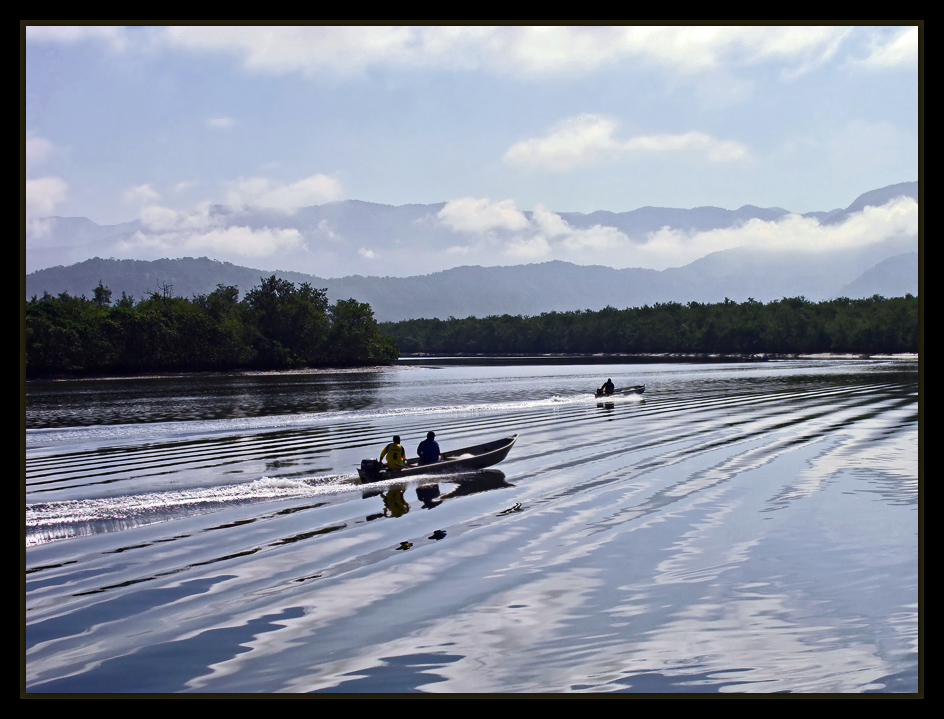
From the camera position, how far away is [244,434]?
4288cm

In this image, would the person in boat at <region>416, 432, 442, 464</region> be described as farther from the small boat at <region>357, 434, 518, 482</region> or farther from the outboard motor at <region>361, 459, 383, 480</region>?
the outboard motor at <region>361, 459, 383, 480</region>

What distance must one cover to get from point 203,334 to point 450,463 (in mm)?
106452

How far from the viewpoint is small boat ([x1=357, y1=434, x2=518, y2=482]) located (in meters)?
26.2

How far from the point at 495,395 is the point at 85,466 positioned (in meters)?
43.2

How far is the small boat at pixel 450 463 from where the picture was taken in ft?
86.0

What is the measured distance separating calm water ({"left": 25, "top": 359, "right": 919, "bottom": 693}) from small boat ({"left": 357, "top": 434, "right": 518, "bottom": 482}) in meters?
0.49

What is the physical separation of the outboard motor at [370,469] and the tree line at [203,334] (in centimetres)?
9878

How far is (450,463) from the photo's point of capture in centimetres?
2842

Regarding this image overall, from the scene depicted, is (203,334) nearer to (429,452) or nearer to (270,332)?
(270,332)

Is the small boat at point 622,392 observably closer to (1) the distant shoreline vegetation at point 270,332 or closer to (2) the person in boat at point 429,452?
(2) the person in boat at point 429,452

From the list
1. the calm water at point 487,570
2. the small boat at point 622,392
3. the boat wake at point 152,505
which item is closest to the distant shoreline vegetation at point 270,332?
the small boat at point 622,392

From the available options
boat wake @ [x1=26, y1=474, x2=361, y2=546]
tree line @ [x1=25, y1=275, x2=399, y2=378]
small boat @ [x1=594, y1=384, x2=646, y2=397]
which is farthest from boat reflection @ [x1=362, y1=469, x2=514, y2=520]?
tree line @ [x1=25, y1=275, x2=399, y2=378]

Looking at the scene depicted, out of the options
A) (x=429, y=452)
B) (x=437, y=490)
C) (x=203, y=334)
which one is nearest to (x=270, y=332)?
(x=203, y=334)
